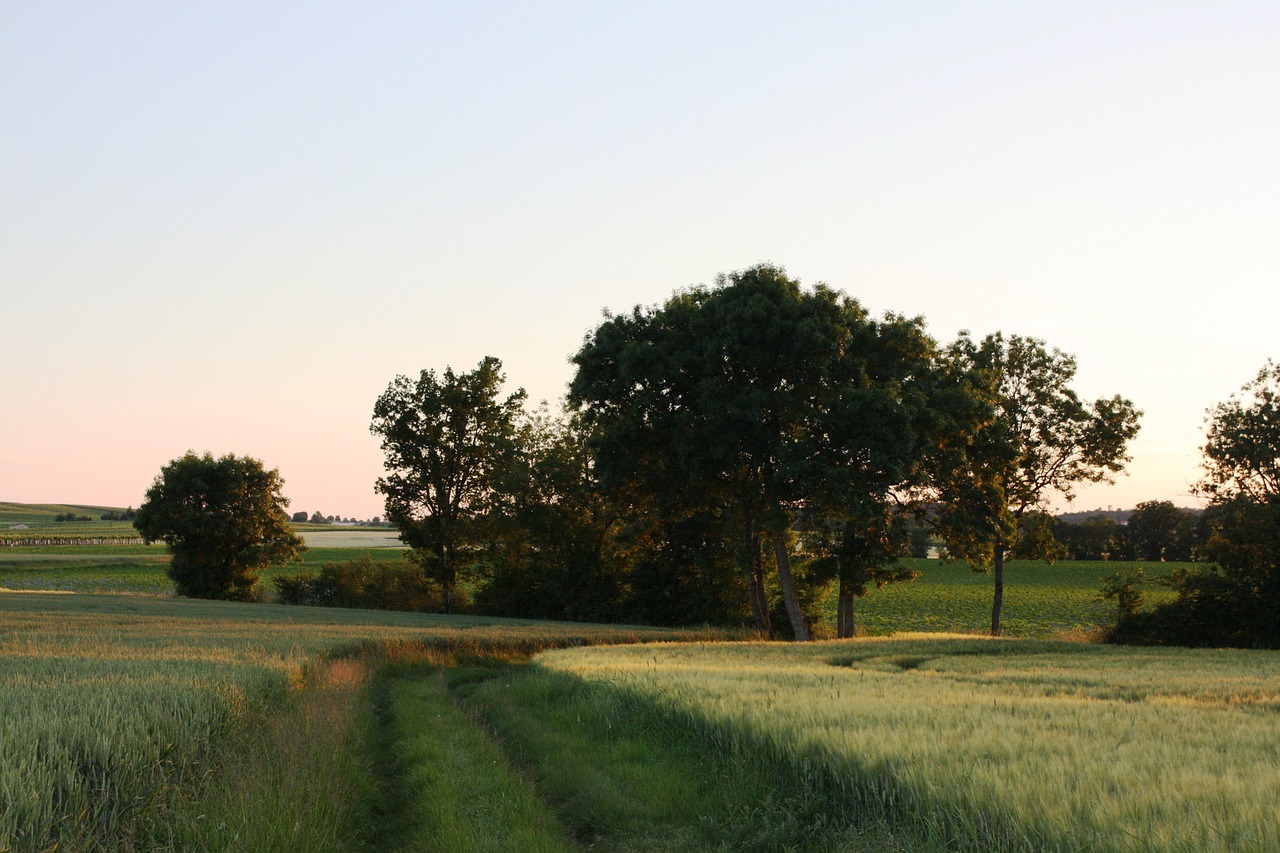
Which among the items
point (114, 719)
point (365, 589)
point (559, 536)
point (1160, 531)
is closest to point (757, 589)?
point (559, 536)

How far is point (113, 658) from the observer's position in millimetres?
15633

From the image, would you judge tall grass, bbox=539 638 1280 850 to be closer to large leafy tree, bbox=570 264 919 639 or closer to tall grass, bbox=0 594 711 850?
tall grass, bbox=0 594 711 850

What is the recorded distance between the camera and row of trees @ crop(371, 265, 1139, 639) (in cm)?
3384

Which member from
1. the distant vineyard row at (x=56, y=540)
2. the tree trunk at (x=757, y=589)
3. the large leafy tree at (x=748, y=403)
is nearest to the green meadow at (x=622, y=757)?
the large leafy tree at (x=748, y=403)

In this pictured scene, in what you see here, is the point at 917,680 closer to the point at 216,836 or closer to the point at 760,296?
the point at 216,836

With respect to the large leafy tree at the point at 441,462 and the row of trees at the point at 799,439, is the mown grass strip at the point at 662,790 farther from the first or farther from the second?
the large leafy tree at the point at 441,462

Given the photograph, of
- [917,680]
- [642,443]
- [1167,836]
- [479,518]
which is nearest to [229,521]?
[479,518]

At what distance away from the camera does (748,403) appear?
33312 mm

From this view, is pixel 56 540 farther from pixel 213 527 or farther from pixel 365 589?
pixel 365 589

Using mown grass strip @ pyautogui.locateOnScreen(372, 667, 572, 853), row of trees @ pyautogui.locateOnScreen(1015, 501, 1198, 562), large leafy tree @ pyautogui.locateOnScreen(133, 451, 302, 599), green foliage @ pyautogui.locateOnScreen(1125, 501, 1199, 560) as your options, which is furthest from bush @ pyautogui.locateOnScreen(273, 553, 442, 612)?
green foliage @ pyautogui.locateOnScreen(1125, 501, 1199, 560)

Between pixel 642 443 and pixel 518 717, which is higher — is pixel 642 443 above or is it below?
above

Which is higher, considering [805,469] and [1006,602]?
[805,469]

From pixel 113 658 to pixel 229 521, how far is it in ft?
191

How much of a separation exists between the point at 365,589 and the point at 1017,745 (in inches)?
2600
